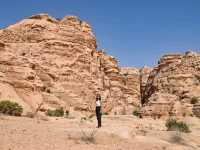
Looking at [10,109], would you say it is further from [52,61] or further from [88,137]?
[52,61]

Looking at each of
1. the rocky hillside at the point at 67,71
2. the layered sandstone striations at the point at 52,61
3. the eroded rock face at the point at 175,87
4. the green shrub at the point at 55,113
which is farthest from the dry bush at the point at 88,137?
the eroded rock face at the point at 175,87

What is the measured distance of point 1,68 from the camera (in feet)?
105

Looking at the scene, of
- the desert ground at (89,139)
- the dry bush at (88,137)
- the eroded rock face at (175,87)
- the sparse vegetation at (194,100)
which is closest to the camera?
the desert ground at (89,139)

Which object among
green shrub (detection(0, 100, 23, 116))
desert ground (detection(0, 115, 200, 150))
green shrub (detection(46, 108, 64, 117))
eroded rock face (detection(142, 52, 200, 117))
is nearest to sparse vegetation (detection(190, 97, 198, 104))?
eroded rock face (detection(142, 52, 200, 117))

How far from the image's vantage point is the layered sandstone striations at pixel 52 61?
108 feet

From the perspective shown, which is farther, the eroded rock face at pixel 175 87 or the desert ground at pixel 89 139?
the eroded rock face at pixel 175 87

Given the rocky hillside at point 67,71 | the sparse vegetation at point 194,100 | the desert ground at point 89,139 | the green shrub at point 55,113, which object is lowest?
the desert ground at point 89,139

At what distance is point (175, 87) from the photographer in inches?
1692

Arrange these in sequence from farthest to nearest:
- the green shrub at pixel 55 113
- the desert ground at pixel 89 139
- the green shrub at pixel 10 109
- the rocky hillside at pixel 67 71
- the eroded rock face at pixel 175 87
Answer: the eroded rock face at pixel 175 87, the rocky hillside at pixel 67 71, the green shrub at pixel 55 113, the green shrub at pixel 10 109, the desert ground at pixel 89 139

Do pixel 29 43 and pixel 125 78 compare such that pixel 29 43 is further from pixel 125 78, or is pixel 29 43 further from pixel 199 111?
pixel 125 78

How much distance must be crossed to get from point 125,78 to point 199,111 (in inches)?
1063

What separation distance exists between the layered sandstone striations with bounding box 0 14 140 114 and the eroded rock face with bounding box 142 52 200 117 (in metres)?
7.01

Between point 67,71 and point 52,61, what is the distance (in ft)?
6.19

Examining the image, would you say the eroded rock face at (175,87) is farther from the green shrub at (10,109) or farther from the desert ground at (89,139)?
the desert ground at (89,139)
